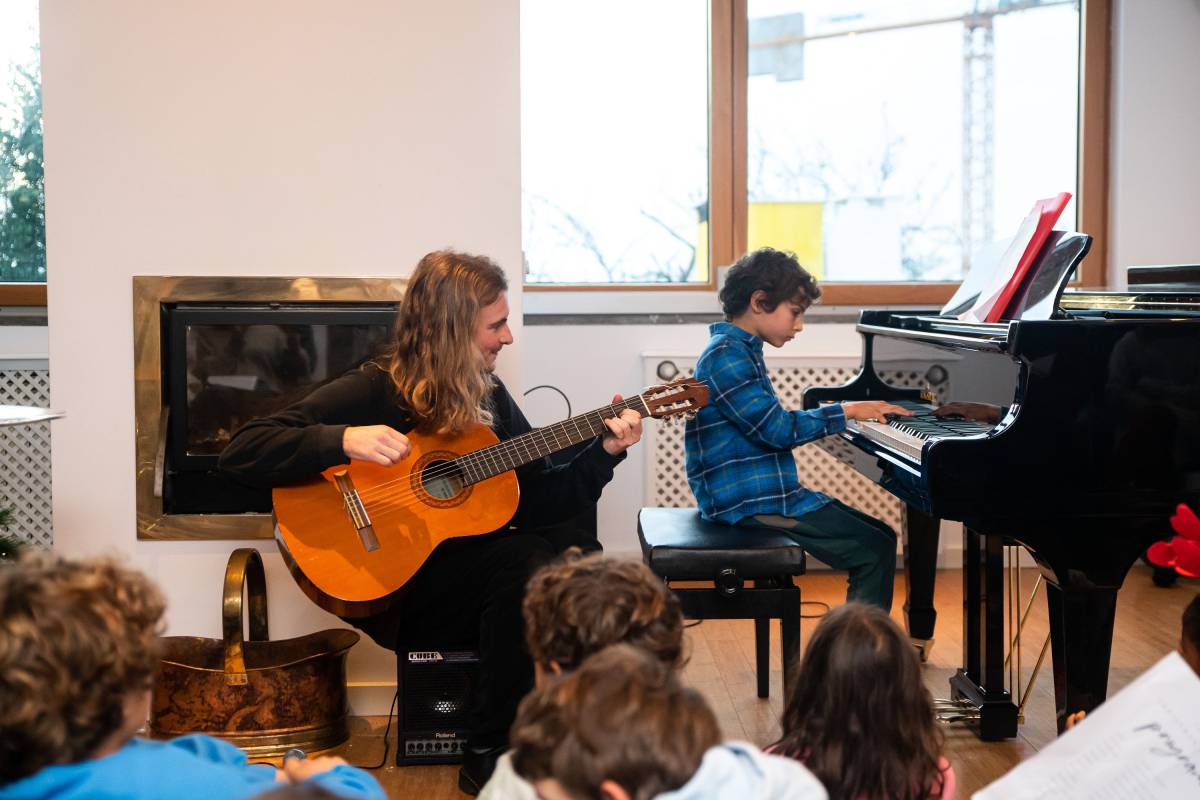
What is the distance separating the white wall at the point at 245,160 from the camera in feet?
9.29

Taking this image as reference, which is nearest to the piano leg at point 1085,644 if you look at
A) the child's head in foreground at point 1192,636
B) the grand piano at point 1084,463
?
the grand piano at point 1084,463

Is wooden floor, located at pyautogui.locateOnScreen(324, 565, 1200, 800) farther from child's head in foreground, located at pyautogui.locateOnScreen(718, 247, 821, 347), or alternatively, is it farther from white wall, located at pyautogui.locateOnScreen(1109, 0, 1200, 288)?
white wall, located at pyautogui.locateOnScreen(1109, 0, 1200, 288)

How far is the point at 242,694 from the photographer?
8.38 ft

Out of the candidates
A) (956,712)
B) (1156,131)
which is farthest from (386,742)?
(1156,131)

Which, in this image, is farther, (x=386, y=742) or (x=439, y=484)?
(x=386, y=742)

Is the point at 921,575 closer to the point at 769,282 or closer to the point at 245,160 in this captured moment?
the point at 769,282

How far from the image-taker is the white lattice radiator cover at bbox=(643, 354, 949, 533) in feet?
14.1

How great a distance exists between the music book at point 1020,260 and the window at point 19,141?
3.23 metres

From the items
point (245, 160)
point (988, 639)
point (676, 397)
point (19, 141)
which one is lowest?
point (988, 639)

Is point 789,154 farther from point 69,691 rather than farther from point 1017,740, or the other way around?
point 69,691

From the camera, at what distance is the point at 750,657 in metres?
3.43

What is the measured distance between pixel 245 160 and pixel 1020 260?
1.81 meters

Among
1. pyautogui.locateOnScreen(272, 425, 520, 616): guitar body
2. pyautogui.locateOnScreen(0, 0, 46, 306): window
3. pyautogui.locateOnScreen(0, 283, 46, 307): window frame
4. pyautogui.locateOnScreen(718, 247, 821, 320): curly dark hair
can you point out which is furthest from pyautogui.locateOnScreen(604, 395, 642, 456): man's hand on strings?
pyautogui.locateOnScreen(0, 0, 46, 306): window

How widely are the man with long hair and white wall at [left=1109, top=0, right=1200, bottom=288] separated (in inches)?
107
